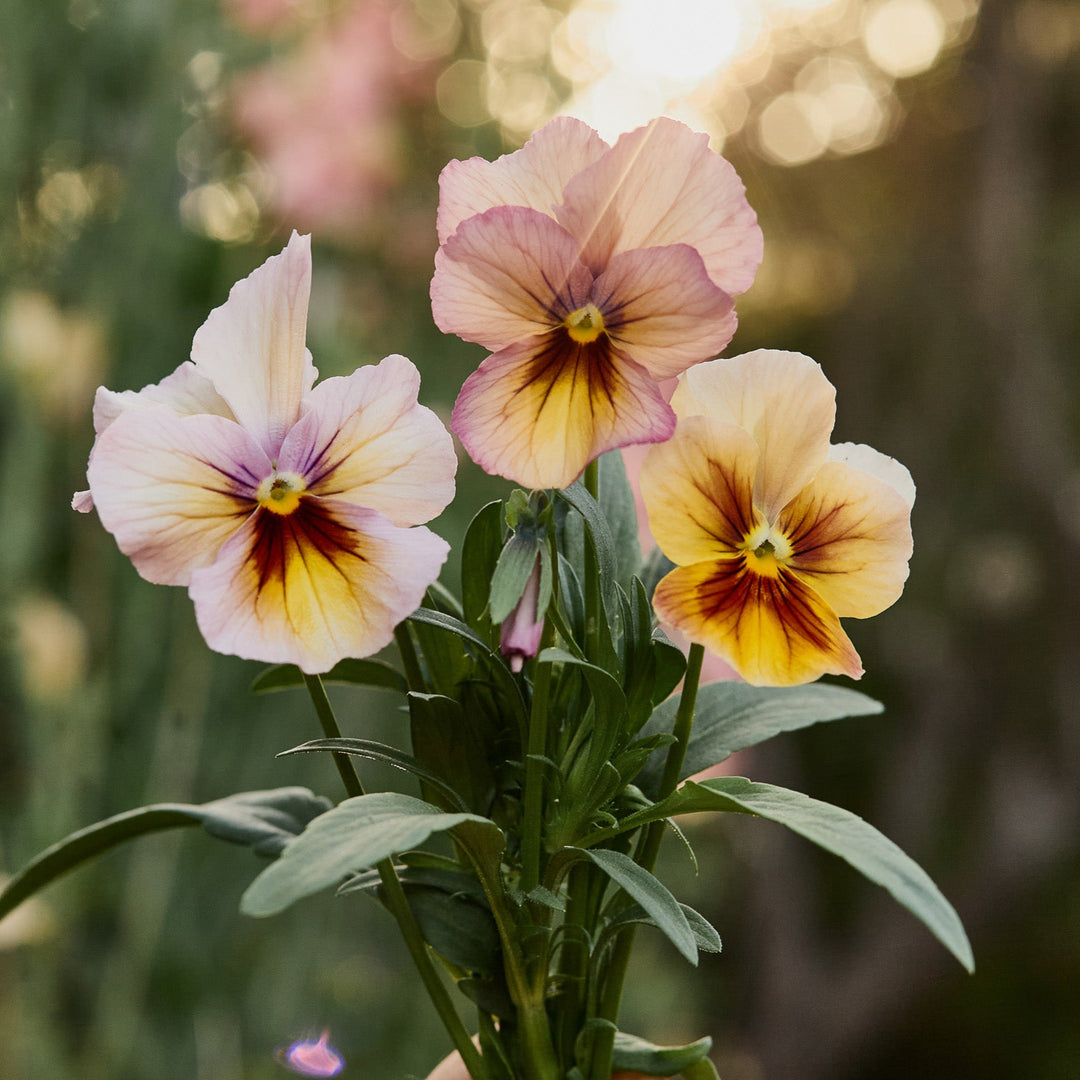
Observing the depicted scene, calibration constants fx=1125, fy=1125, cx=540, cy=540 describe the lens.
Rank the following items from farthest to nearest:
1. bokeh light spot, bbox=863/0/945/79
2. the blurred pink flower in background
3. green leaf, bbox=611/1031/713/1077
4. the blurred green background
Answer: bokeh light spot, bbox=863/0/945/79 → the blurred pink flower in background → the blurred green background → green leaf, bbox=611/1031/713/1077

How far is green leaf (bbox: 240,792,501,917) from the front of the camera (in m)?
0.20

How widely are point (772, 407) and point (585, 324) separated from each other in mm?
50

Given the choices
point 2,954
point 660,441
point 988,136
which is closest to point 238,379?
point 660,441

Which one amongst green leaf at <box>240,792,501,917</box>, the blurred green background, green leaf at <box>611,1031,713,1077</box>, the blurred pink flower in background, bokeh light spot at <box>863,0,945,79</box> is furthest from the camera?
bokeh light spot at <box>863,0,945,79</box>

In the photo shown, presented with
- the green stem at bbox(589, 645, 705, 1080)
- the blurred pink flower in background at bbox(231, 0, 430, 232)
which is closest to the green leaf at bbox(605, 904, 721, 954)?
the green stem at bbox(589, 645, 705, 1080)

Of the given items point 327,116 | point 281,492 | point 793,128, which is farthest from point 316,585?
point 793,128

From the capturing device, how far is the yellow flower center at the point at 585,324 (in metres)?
0.27

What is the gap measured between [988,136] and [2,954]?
180 centimetres

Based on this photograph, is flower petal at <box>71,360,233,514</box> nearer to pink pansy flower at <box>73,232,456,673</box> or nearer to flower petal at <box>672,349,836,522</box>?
pink pansy flower at <box>73,232,456,673</box>

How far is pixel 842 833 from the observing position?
24 cm

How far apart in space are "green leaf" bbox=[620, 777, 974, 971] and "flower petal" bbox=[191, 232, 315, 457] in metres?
0.13

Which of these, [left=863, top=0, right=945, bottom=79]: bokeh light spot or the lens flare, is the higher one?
[left=863, top=0, right=945, bottom=79]: bokeh light spot

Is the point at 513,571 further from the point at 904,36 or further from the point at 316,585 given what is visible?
the point at 904,36

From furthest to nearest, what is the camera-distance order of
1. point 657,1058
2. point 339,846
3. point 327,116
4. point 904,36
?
point 904,36 → point 327,116 → point 657,1058 → point 339,846
